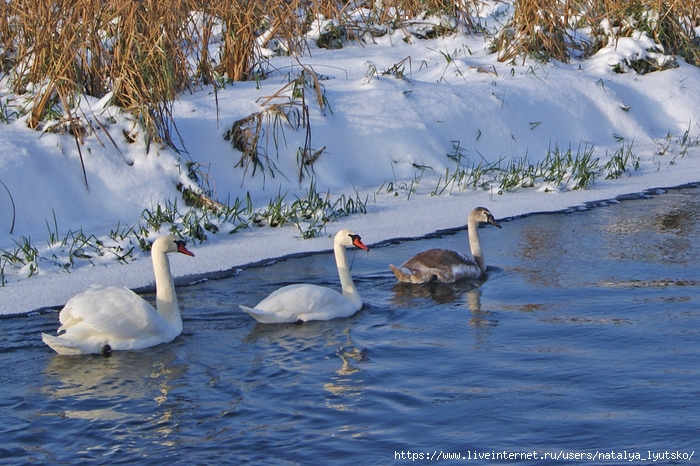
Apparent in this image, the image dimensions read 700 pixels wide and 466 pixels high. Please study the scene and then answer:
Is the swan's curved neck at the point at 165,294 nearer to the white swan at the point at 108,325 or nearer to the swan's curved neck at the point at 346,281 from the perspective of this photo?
the white swan at the point at 108,325

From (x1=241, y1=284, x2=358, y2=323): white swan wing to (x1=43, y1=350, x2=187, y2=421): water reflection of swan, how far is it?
0.72 meters

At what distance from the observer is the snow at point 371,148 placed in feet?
27.0

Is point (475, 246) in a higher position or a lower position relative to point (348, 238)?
lower

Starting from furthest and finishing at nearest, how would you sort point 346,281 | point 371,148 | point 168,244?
point 371,148
point 346,281
point 168,244

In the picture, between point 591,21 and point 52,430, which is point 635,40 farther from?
point 52,430

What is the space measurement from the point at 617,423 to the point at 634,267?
2.94m

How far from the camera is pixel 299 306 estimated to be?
20.6 ft

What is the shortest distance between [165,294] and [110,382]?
0.96 meters

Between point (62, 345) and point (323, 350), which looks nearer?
point (62, 345)

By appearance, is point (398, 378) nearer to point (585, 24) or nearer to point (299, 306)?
point (299, 306)

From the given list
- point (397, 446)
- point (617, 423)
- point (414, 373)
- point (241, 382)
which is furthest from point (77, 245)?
point (617, 423)

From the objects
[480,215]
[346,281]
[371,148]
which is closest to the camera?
[346,281]

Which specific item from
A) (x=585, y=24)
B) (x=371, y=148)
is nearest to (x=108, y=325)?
(x=371, y=148)

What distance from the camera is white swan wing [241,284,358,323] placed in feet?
20.5
